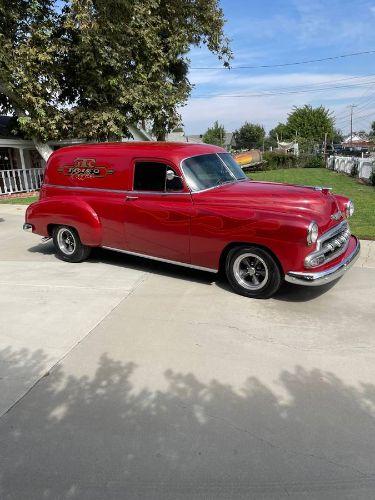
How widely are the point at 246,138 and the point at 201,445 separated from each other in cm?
8034

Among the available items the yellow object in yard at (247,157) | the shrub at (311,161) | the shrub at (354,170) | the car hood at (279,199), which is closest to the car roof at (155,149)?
the car hood at (279,199)

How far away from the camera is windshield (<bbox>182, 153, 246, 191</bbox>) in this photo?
18.0 ft

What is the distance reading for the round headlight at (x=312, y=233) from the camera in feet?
14.8

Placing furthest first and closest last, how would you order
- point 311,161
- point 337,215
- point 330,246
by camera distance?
point 311,161 → point 337,215 → point 330,246

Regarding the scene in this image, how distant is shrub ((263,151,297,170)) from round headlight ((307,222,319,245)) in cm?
2982

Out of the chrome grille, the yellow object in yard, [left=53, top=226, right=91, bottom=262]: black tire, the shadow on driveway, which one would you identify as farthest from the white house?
the shadow on driveway

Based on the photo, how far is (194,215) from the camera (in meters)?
5.27

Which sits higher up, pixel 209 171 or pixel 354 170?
pixel 209 171

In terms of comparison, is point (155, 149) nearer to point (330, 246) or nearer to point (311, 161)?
point (330, 246)

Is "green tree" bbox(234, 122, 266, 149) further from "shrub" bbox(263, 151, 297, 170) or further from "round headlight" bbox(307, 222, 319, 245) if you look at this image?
"round headlight" bbox(307, 222, 319, 245)

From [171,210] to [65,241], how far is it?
7.81 ft

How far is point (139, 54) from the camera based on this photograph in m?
16.7

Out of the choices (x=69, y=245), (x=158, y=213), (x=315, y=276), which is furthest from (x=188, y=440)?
(x=69, y=245)

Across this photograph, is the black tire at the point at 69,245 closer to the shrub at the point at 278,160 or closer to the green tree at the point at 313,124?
the shrub at the point at 278,160
